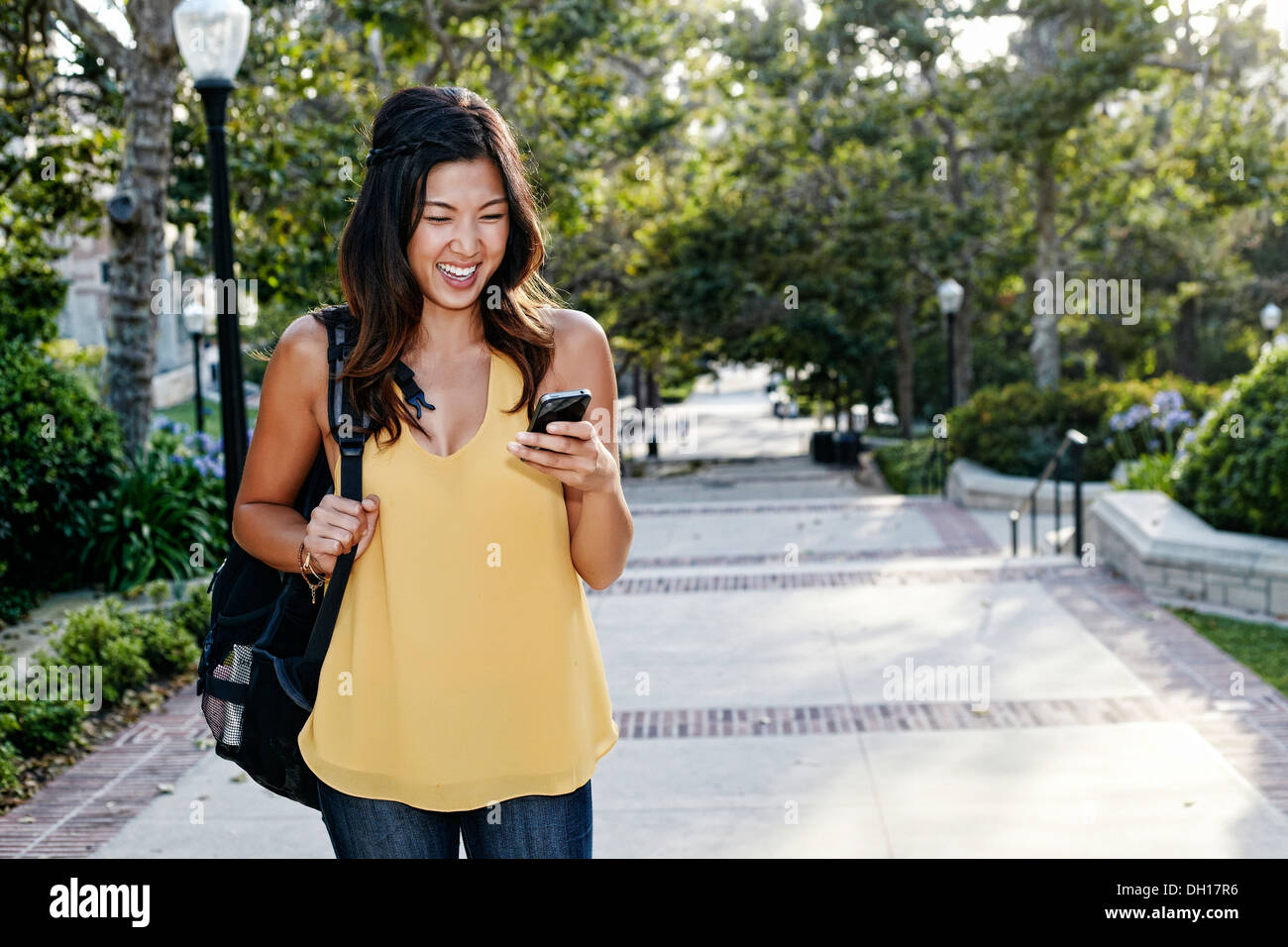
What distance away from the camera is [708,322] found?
27.4 metres

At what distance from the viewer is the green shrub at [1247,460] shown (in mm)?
8602

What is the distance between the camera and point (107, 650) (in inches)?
270

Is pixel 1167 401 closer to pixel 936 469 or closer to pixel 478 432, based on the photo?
pixel 936 469

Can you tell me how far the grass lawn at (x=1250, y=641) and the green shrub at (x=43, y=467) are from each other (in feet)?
24.5

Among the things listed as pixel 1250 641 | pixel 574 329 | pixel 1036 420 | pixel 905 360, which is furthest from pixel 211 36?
pixel 905 360

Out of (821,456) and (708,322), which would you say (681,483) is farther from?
(821,456)

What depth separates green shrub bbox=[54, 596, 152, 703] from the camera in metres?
6.78

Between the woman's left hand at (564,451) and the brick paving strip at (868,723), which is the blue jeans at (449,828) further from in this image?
the brick paving strip at (868,723)

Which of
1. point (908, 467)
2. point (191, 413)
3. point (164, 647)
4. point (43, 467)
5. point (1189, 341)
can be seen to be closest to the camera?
point (164, 647)

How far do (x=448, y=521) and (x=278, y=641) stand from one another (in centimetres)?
42

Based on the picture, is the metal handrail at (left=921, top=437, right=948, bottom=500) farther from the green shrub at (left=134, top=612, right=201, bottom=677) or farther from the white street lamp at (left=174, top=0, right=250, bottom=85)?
the white street lamp at (left=174, top=0, right=250, bottom=85)

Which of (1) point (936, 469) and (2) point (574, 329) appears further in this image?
(1) point (936, 469)

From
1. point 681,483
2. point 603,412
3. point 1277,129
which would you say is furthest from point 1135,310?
point 603,412

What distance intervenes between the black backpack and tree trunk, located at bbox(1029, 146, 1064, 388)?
19.6 meters
